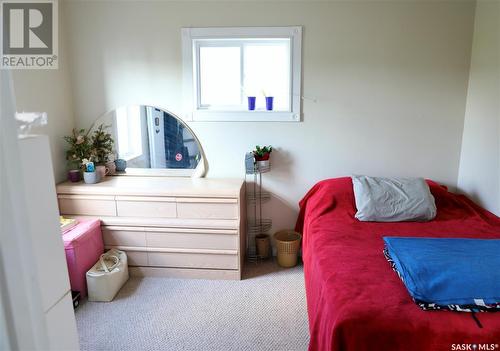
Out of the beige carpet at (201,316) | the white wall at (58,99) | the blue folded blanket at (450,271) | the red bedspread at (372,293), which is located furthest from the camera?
the white wall at (58,99)

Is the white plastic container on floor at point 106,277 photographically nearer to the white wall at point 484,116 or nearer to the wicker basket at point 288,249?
the wicker basket at point 288,249

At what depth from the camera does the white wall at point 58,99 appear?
2.60 meters

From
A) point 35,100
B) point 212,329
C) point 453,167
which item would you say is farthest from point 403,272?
point 35,100

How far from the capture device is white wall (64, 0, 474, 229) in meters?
2.69

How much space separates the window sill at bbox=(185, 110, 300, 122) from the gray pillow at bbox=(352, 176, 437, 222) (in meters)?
0.77

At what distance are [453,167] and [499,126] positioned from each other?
567 millimetres

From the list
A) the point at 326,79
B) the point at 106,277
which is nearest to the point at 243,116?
the point at 326,79

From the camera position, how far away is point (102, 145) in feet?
9.83

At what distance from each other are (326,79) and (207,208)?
138 cm

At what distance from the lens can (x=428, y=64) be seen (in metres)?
2.71

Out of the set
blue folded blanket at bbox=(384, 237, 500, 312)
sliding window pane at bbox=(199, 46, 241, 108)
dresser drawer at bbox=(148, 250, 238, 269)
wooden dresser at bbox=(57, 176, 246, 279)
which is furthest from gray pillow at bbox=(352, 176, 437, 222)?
sliding window pane at bbox=(199, 46, 241, 108)

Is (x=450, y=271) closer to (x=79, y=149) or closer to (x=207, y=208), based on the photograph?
(x=207, y=208)

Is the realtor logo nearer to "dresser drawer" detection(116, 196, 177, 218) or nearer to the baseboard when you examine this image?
"dresser drawer" detection(116, 196, 177, 218)

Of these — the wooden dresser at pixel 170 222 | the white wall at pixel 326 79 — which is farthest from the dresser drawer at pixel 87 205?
the white wall at pixel 326 79
